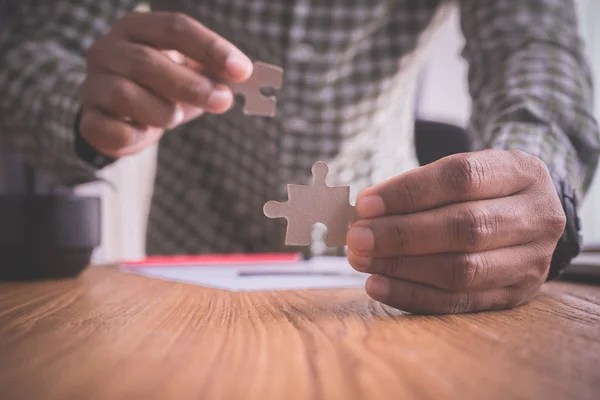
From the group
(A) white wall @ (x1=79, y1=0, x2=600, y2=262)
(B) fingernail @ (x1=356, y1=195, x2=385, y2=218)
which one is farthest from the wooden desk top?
(A) white wall @ (x1=79, y1=0, x2=600, y2=262)

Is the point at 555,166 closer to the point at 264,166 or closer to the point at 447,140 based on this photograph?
the point at 447,140

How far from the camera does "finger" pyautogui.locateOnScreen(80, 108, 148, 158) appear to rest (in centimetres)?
90

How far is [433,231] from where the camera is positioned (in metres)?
0.53

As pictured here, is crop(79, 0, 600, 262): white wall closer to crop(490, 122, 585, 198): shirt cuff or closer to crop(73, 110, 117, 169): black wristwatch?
crop(73, 110, 117, 169): black wristwatch

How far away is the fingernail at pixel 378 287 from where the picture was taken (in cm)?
55

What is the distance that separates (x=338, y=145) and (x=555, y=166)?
856 millimetres

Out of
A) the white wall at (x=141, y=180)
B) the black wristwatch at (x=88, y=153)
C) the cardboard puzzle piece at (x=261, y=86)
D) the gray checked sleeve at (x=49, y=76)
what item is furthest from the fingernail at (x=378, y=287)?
the white wall at (x=141, y=180)

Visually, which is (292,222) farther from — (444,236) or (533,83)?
(533,83)

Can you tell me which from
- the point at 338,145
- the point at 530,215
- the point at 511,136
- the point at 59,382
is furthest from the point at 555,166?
the point at 338,145

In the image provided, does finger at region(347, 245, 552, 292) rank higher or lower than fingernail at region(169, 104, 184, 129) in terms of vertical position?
lower

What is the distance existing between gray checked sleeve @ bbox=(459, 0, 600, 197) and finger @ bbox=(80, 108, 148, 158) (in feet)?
2.24

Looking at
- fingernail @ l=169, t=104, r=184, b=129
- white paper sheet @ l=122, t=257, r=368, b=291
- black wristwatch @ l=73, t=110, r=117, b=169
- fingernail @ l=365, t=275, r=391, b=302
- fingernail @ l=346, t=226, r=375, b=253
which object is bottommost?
white paper sheet @ l=122, t=257, r=368, b=291

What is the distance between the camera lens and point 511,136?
0.78 metres

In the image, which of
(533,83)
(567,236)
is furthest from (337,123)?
(567,236)
